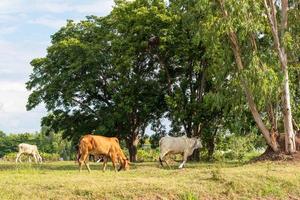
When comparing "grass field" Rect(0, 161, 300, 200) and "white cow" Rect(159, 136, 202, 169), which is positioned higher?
"white cow" Rect(159, 136, 202, 169)

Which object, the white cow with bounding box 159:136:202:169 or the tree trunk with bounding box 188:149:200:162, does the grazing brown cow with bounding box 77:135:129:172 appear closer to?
the white cow with bounding box 159:136:202:169

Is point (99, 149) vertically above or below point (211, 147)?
below

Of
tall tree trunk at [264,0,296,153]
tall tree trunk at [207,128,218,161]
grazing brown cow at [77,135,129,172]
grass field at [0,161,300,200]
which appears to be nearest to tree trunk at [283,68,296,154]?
tall tree trunk at [264,0,296,153]

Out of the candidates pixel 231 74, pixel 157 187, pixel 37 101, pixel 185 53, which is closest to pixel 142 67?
pixel 185 53

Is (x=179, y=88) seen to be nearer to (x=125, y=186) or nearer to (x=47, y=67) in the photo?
(x=47, y=67)

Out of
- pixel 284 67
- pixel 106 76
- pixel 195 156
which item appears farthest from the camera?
pixel 106 76

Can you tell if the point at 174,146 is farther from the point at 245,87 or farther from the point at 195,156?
the point at 195,156

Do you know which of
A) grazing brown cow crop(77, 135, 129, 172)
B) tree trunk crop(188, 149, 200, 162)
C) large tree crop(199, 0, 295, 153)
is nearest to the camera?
grazing brown cow crop(77, 135, 129, 172)

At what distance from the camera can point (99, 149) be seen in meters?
20.6

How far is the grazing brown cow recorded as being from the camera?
65.7 feet

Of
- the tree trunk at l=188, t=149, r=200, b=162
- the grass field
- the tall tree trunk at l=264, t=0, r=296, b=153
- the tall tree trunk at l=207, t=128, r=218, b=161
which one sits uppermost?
the tall tree trunk at l=264, t=0, r=296, b=153

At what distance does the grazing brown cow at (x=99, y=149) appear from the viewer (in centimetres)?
2003

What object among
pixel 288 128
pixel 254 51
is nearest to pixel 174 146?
pixel 288 128

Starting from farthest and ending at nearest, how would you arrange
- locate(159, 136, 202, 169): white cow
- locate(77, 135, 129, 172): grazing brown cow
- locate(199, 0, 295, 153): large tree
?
locate(159, 136, 202, 169): white cow → locate(199, 0, 295, 153): large tree → locate(77, 135, 129, 172): grazing brown cow
